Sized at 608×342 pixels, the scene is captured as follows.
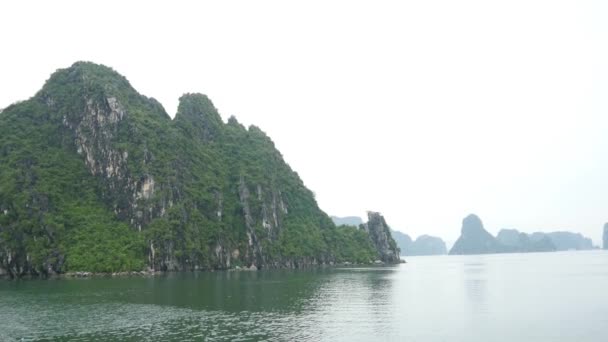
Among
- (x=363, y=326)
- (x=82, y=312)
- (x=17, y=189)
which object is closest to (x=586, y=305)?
(x=363, y=326)

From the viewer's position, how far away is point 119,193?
157000mm

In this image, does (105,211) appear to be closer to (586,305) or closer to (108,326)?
(108,326)

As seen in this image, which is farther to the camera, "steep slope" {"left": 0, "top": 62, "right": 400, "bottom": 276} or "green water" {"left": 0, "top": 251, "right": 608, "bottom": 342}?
"steep slope" {"left": 0, "top": 62, "right": 400, "bottom": 276}

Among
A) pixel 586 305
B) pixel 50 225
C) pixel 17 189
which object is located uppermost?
pixel 17 189

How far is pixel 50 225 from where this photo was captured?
441 ft

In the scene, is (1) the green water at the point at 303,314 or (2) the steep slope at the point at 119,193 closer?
(1) the green water at the point at 303,314

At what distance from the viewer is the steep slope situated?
132m

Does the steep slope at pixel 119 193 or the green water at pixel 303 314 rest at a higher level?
the steep slope at pixel 119 193

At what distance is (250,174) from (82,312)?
138 metres

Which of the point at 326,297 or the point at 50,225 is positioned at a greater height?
the point at 50,225

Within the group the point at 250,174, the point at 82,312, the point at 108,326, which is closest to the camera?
the point at 108,326

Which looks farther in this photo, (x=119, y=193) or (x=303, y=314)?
(x=119, y=193)

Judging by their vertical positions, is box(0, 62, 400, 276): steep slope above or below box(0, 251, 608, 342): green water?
above

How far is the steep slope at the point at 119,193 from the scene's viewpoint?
132375mm
